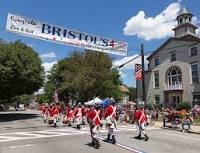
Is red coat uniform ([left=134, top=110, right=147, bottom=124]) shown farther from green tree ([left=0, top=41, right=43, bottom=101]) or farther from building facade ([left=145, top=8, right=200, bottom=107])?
building facade ([left=145, top=8, right=200, bottom=107])

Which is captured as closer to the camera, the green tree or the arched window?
the green tree

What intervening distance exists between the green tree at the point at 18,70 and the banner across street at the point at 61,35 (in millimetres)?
16706

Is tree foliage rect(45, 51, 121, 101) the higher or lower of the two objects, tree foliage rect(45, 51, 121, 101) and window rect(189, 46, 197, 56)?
the lower

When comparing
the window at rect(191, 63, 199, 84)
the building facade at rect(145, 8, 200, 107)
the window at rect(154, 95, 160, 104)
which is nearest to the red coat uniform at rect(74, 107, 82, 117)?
the building facade at rect(145, 8, 200, 107)

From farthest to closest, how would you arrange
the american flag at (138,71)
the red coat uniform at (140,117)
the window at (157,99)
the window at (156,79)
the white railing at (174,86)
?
the window at (156,79)
the window at (157,99)
the white railing at (174,86)
the american flag at (138,71)
the red coat uniform at (140,117)

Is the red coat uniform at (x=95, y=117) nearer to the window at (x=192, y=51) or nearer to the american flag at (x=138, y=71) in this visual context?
the american flag at (x=138, y=71)

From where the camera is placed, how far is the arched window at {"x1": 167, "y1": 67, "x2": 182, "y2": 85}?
5291 cm

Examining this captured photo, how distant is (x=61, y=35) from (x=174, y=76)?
109 ft

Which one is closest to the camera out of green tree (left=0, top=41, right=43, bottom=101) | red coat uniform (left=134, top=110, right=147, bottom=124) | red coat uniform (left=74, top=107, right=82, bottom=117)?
red coat uniform (left=134, top=110, right=147, bottom=124)

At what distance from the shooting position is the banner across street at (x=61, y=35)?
21250mm

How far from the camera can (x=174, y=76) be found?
5394 centimetres

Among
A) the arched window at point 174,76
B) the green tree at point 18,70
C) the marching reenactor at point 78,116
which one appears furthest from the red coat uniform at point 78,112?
the arched window at point 174,76

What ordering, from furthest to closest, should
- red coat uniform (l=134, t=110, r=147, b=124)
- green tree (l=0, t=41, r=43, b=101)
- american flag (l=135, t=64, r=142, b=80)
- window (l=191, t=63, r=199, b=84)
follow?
window (l=191, t=63, r=199, b=84) < green tree (l=0, t=41, r=43, b=101) < american flag (l=135, t=64, r=142, b=80) < red coat uniform (l=134, t=110, r=147, b=124)

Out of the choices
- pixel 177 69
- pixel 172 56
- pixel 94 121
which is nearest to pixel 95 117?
pixel 94 121
